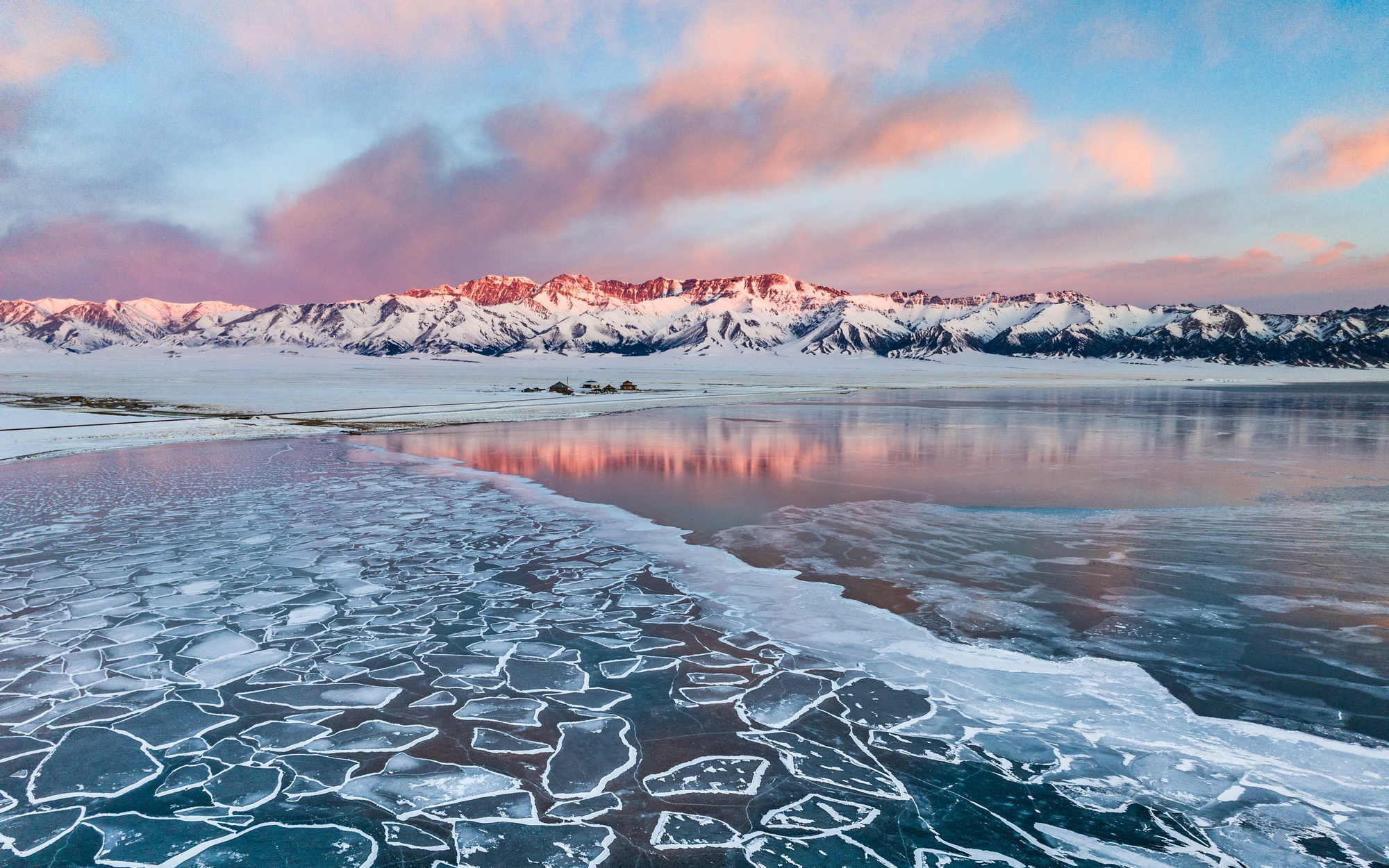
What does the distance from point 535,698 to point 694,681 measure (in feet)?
3.59

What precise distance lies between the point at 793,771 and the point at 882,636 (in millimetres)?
2175

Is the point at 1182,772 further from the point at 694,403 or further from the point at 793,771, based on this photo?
the point at 694,403

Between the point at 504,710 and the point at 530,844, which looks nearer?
the point at 530,844

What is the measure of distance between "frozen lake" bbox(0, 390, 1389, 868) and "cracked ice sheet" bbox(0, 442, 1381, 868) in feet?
0.09

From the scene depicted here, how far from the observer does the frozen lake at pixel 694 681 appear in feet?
11.7

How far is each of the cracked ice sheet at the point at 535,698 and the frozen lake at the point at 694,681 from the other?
3 cm

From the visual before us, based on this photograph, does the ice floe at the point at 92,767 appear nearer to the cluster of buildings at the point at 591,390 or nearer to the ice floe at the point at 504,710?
the ice floe at the point at 504,710

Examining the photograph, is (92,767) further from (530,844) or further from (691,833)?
(691,833)

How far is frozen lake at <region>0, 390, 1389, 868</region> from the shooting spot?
11.7 feet

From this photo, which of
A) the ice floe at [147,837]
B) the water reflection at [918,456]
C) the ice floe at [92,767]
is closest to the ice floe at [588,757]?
the ice floe at [147,837]

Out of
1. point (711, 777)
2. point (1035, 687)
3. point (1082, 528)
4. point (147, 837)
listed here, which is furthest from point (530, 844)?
point (1082, 528)

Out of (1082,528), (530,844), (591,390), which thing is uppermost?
(591,390)

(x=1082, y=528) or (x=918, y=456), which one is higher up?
(x=918, y=456)

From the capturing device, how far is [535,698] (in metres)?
4.94
